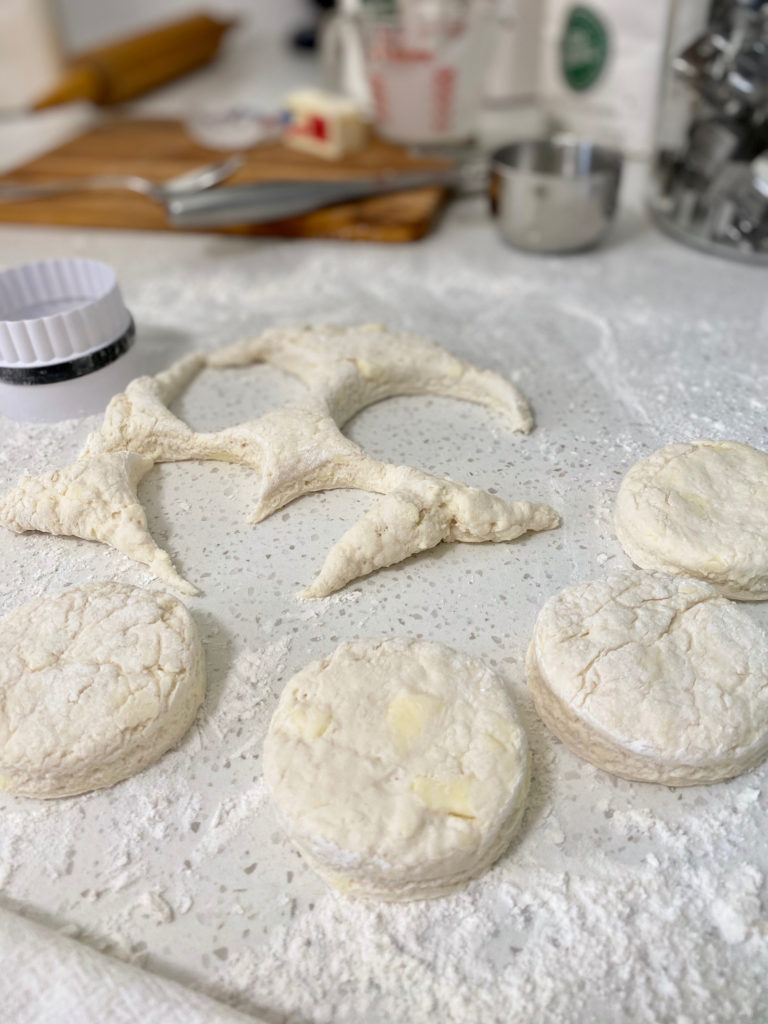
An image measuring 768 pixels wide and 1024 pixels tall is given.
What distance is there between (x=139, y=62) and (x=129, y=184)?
114 centimetres

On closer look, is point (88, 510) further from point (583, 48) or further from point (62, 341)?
point (583, 48)

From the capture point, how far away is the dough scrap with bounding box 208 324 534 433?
1106 mm

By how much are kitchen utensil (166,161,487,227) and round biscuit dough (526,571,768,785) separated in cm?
115

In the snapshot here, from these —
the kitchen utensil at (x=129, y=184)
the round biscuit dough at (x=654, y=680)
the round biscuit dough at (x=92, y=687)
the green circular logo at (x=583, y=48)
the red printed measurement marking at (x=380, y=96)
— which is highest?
the green circular logo at (x=583, y=48)

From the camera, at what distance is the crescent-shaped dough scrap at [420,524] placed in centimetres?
87

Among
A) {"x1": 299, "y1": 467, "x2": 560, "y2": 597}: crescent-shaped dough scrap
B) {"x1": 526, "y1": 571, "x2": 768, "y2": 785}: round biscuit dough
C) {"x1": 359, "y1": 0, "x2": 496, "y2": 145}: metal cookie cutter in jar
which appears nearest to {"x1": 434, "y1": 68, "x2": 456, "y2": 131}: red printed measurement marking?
{"x1": 359, "y1": 0, "x2": 496, "y2": 145}: metal cookie cutter in jar

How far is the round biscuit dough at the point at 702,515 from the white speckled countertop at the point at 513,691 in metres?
0.05

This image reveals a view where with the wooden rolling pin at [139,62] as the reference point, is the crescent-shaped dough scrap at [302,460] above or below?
below

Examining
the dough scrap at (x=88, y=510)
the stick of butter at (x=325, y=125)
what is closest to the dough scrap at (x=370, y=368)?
the dough scrap at (x=88, y=510)

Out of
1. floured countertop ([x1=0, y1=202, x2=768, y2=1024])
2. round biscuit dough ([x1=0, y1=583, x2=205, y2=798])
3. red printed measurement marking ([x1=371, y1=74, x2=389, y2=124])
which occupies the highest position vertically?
red printed measurement marking ([x1=371, y1=74, x2=389, y2=124])

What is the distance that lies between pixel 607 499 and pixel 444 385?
321mm

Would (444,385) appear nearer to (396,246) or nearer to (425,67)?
(396,246)

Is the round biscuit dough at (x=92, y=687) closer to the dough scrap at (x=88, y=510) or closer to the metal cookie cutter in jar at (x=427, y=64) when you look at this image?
the dough scrap at (x=88, y=510)

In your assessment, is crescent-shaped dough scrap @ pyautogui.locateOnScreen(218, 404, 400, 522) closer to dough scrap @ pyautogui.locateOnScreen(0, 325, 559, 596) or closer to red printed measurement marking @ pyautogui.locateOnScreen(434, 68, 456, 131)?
dough scrap @ pyautogui.locateOnScreen(0, 325, 559, 596)
